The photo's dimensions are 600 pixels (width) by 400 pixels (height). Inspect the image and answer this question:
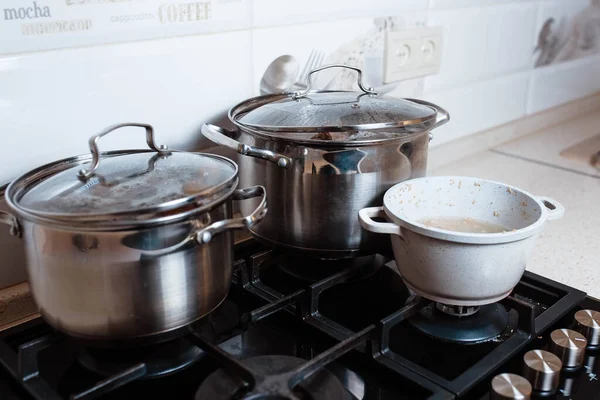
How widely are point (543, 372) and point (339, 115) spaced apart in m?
0.35

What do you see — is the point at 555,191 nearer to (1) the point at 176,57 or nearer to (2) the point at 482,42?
(2) the point at 482,42

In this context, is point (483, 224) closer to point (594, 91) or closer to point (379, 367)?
point (379, 367)

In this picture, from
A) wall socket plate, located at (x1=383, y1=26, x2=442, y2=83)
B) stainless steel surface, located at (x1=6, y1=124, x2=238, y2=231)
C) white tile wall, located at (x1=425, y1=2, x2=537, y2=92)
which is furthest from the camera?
white tile wall, located at (x1=425, y1=2, x2=537, y2=92)

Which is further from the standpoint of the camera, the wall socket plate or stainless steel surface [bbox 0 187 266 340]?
the wall socket plate

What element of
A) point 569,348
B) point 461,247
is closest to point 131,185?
point 461,247

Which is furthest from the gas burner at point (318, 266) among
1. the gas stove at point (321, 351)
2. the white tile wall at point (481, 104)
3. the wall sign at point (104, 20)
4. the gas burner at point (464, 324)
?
the white tile wall at point (481, 104)

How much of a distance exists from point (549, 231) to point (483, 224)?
0.29 meters

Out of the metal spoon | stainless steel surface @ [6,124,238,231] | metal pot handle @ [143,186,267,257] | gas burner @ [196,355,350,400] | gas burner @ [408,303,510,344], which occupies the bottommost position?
gas burner @ [408,303,510,344]

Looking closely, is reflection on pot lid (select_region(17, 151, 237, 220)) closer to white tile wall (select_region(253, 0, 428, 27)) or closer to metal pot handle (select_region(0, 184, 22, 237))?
metal pot handle (select_region(0, 184, 22, 237))

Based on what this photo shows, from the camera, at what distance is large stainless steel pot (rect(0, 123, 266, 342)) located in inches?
20.8

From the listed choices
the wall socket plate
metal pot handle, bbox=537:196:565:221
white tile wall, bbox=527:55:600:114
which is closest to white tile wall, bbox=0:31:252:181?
the wall socket plate

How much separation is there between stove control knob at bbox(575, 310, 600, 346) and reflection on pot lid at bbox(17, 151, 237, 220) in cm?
40

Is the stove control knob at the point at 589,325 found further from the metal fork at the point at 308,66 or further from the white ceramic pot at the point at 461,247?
the metal fork at the point at 308,66

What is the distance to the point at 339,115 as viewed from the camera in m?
0.73
